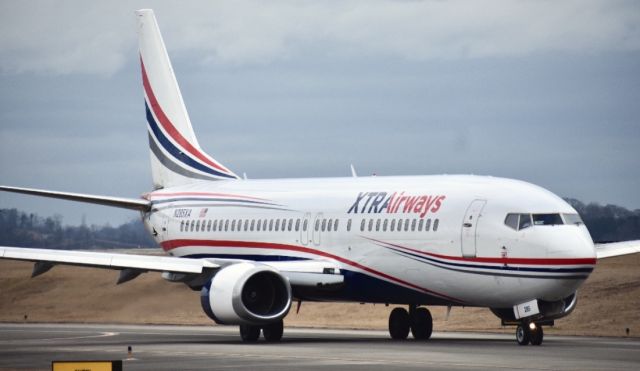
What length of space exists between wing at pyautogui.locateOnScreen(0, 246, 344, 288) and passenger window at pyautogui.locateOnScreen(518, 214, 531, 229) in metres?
7.03

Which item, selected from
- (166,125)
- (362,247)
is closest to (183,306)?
(166,125)

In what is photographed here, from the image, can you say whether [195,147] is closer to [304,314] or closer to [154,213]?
[154,213]

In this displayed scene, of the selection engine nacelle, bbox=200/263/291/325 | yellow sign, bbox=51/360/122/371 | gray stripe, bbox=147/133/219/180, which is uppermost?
gray stripe, bbox=147/133/219/180

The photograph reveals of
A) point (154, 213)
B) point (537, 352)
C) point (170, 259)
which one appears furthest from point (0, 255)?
point (537, 352)

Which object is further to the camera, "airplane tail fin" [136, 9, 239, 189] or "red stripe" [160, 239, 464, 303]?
"airplane tail fin" [136, 9, 239, 189]

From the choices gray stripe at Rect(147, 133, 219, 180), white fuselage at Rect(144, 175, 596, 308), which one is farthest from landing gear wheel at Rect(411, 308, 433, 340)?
gray stripe at Rect(147, 133, 219, 180)

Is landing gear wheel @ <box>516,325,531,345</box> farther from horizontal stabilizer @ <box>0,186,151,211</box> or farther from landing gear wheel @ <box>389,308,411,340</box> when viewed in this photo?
horizontal stabilizer @ <box>0,186,151,211</box>

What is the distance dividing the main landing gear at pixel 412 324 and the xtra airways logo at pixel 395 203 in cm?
369

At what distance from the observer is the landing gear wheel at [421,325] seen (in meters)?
44.4

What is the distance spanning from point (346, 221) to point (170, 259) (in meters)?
5.33

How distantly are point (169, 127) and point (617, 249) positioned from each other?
58.6 ft

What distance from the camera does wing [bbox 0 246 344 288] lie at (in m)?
41.0

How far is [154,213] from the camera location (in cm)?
5159

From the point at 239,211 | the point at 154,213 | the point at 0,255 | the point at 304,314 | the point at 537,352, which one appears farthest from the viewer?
the point at 304,314
